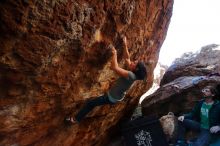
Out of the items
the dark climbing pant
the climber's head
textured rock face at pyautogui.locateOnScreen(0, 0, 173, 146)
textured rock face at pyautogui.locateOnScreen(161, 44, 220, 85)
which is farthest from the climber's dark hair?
textured rock face at pyautogui.locateOnScreen(161, 44, 220, 85)

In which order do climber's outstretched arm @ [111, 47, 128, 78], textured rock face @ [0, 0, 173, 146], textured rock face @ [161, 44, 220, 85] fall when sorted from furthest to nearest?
1. textured rock face @ [161, 44, 220, 85]
2. climber's outstretched arm @ [111, 47, 128, 78]
3. textured rock face @ [0, 0, 173, 146]

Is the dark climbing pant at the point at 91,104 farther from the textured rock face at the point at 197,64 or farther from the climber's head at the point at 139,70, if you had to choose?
the textured rock face at the point at 197,64

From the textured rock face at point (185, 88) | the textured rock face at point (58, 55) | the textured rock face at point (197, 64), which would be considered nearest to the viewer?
the textured rock face at point (58, 55)

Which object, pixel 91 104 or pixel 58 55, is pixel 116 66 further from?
pixel 58 55

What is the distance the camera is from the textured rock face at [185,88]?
8.82 meters

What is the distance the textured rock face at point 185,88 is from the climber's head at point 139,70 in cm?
376

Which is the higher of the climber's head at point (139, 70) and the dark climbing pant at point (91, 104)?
the climber's head at point (139, 70)

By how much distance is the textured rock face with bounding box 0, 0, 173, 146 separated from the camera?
13.5 feet

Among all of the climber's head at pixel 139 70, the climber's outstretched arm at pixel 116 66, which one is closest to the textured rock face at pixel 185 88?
the climber's head at pixel 139 70

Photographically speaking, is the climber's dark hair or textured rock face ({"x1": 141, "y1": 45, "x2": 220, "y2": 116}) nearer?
the climber's dark hair

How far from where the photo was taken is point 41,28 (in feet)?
13.7

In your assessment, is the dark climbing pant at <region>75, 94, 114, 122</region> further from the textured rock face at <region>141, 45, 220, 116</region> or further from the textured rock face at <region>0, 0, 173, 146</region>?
the textured rock face at <region>141, 45, 220, 116</region>

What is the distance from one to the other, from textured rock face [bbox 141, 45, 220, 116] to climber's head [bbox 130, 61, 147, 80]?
12.3 ft

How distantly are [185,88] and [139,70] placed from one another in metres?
3.84
